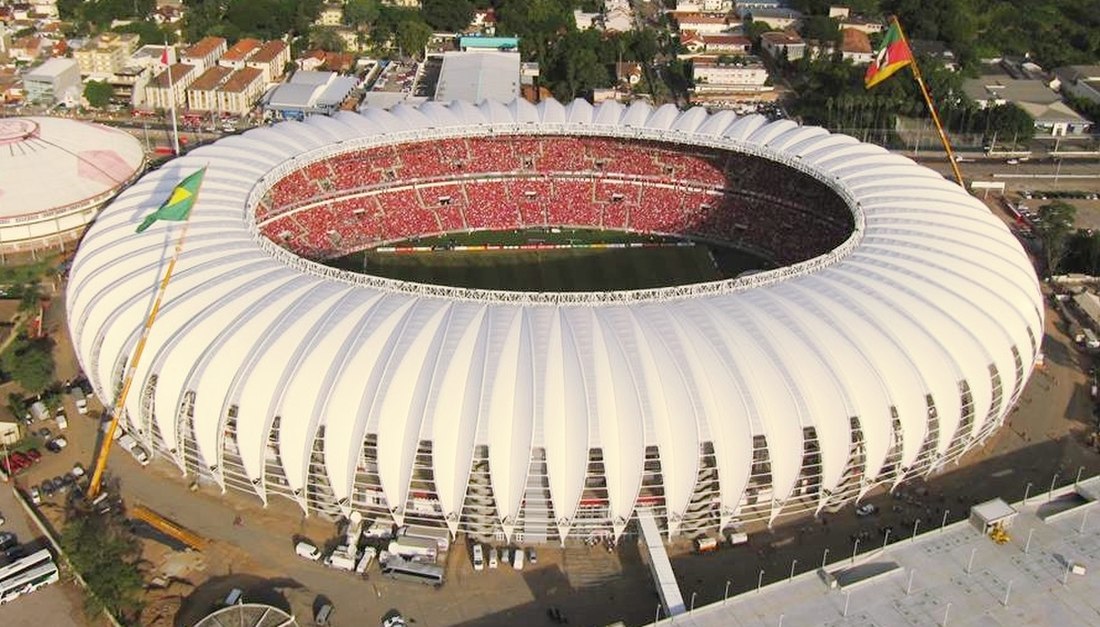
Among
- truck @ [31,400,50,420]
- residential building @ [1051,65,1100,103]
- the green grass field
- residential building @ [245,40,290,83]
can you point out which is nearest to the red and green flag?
the green grass field

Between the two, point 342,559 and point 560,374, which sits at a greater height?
point 560,374

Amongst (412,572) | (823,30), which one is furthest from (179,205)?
(823,30)

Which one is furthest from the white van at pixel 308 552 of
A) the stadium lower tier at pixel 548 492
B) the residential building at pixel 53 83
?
the residential building at pixel 53 83

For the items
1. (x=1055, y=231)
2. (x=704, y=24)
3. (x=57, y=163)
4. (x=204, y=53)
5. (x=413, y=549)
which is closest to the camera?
(x=413, y=549)

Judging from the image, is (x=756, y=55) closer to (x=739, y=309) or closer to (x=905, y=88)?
(x=905, y=88)

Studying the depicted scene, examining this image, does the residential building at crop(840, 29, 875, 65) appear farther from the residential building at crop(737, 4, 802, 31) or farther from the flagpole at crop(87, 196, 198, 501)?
the flagpole at crop(87, 196, 198, 501)

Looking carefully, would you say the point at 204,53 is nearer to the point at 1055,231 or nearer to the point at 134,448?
the point at 134,448
